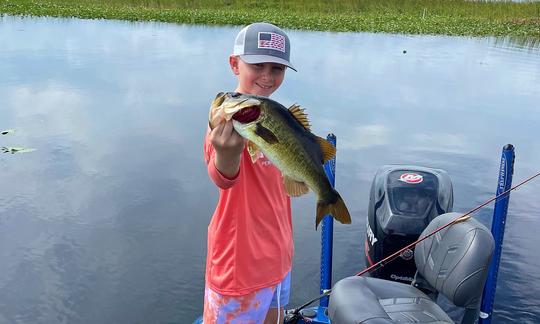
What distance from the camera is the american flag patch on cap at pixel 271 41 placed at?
219cm

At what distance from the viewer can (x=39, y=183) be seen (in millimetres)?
6543

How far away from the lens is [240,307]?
2305 millimetres

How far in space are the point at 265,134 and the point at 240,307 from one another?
895 millimetres

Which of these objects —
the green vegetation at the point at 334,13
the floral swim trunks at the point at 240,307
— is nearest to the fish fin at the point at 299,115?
the floral swim trunks at the point at 240,307

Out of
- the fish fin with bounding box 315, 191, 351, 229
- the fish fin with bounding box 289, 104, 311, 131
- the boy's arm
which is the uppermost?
the fish fin with bounding box 289, 104, 311, 131

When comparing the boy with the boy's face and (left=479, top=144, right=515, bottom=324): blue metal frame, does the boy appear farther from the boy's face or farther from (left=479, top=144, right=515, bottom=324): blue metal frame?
(left=479, top=144, right=515, bottom=324): blue metal frame

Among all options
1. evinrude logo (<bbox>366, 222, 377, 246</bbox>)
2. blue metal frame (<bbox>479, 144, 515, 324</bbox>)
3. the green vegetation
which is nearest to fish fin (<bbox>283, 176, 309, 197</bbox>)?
evinrude logo (<bbox>366, 222, 377, 246</bbox>)

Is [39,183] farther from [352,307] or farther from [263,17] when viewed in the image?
[263,17]

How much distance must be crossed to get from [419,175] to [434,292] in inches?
40.6

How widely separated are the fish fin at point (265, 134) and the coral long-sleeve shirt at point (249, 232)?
0.34 metres

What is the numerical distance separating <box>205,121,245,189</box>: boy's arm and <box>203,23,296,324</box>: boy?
0.38 ft

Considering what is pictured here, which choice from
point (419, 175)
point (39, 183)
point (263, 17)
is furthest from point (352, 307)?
point (263, 17)

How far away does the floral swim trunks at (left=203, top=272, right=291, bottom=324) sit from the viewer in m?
2.30

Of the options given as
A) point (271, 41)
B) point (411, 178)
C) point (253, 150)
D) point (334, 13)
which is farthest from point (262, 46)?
point (334, 13)
